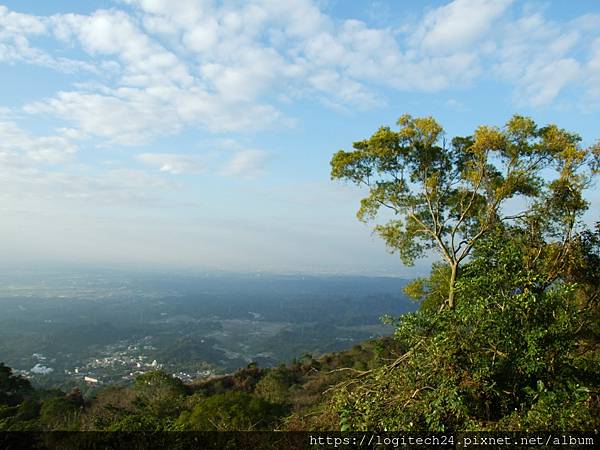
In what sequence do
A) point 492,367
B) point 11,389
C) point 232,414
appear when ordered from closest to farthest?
point 492,367, point 232,414, point 11,389

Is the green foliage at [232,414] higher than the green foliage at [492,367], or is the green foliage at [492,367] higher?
the green foliage at [492,367]

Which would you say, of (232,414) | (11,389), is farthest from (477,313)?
(11,389)

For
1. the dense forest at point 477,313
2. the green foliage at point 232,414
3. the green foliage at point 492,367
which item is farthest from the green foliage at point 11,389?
the green foliage at point 492,367

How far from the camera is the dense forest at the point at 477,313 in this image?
546 cm

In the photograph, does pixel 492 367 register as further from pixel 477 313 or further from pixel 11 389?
pixel 11 389

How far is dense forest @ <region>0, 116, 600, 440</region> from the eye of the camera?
5457 millimetres

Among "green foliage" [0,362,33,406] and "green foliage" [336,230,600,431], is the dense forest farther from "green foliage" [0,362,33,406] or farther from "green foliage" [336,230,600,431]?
"green foliage" [0,362,33,406]

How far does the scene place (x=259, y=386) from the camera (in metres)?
24.0

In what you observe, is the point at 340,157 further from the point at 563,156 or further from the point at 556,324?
the point at 556,324

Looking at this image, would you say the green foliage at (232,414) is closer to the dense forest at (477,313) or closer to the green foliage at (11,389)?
the dense forest at (477,313)

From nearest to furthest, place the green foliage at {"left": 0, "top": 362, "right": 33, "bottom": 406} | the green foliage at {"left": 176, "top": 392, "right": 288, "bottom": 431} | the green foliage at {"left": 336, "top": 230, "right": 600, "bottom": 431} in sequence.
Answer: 1. the green foliage at {"left": 336, "top": 230, "right": 600, "bottom": 431}
2. the green foliage at {"left": 176, "top": 392, "right": 288, "bottom": 431}
3. the green foliage at {"left": 0, "top": 362, "right": 33, "bottom": 406}

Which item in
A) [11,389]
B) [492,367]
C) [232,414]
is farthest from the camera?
[11,389]

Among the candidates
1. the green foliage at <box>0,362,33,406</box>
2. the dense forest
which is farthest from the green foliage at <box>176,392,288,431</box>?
the green foliage at <box>0,362,33,406</box>

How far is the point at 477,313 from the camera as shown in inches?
224
